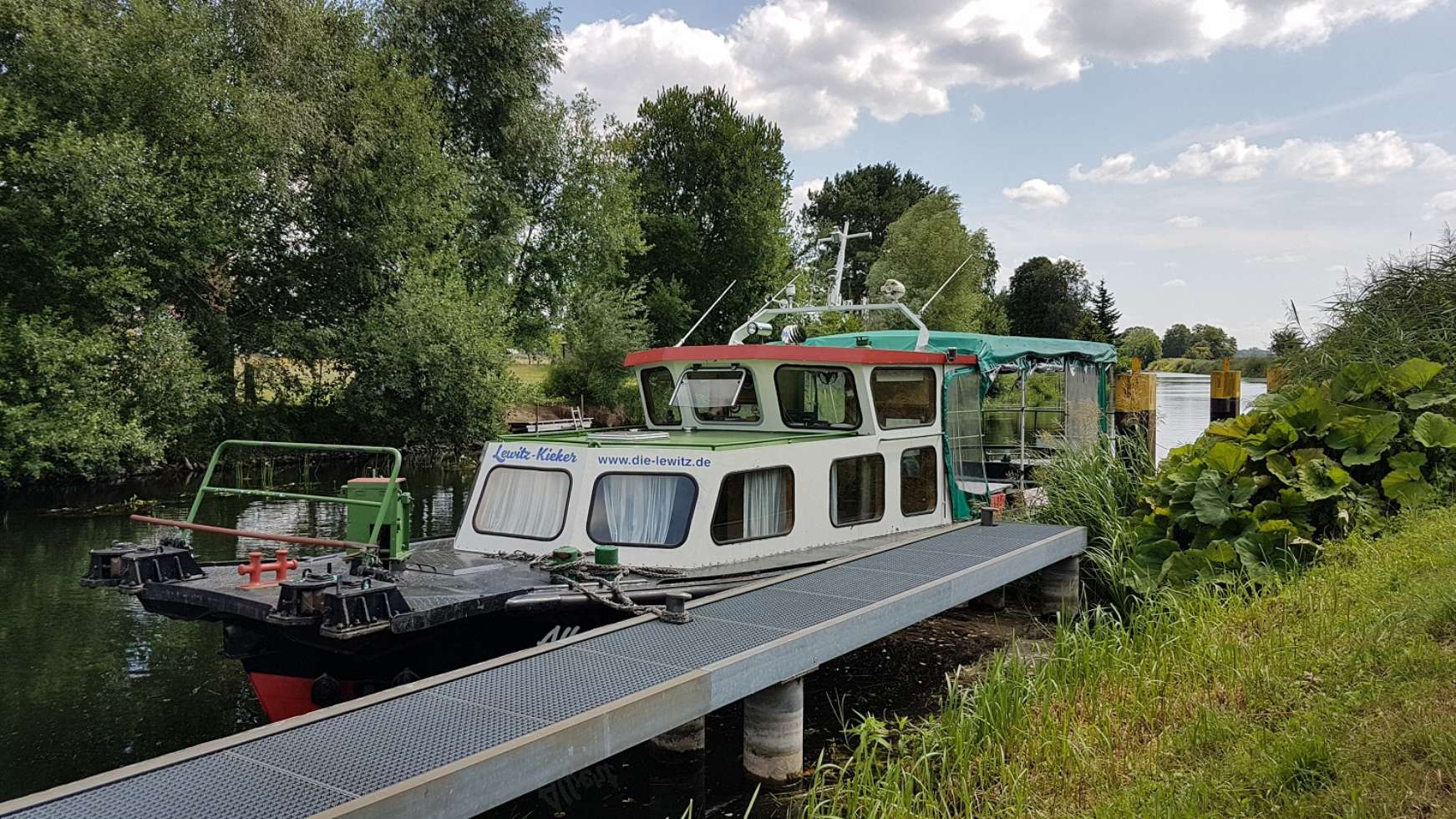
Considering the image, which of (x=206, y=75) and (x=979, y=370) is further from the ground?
(x=206, y=75)

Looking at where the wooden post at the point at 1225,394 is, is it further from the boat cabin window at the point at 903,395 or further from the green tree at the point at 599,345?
the green tree at the point at 599,345

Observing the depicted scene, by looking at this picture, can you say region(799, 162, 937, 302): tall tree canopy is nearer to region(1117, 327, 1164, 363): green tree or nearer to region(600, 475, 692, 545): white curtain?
region(1117, 327, 1164, 363): green tree

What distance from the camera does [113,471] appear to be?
1891cm

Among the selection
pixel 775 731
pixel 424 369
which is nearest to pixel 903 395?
pixel 775 731

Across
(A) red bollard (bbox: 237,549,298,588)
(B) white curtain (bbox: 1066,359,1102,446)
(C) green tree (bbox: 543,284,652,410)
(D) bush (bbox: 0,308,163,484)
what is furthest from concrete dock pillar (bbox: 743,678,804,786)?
(C) green tree (bbox: 543,284,652,410)

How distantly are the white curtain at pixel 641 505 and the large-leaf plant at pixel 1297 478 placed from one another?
4.45 meters

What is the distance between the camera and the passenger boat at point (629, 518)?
6500mm

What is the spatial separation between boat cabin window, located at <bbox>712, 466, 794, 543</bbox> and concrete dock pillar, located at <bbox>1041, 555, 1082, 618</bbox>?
315cm

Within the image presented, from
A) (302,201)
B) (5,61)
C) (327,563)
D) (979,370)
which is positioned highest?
(5,61)

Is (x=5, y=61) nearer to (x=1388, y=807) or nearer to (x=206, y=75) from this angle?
(x=206, y=75)

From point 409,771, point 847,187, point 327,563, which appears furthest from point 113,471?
point 847,187

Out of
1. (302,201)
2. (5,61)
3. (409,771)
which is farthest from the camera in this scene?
(302,201)

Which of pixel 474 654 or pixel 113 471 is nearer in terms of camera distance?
pixel 474 654

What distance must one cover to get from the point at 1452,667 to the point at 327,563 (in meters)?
7.26
